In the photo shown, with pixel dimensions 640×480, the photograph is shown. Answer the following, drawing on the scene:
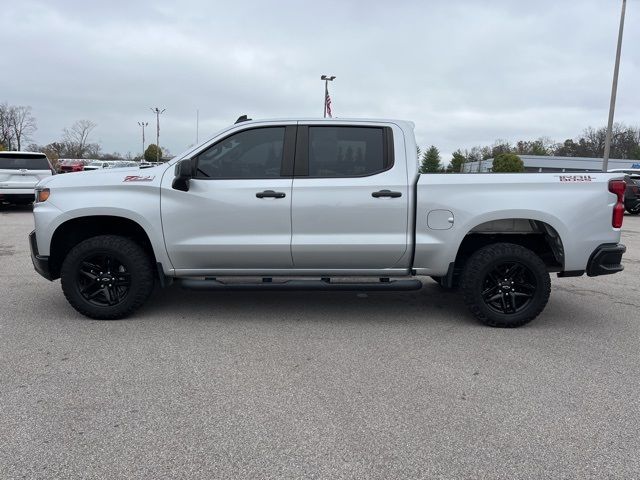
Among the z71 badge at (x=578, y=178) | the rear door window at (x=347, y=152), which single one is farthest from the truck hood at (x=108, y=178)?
the z71 badge at (x=578, y=178)

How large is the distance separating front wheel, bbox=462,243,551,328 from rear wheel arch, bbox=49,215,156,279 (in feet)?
10.3

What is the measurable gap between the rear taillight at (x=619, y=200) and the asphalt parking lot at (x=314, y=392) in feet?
3.56

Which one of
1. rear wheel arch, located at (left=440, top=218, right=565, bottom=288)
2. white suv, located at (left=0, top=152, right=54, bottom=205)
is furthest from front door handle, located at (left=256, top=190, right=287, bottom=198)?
white suv, located at (left=0, top=152, right=54, bottom=205)

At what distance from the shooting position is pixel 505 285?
493cm

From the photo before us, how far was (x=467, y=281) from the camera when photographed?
16.0 feet

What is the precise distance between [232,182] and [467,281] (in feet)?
7.95

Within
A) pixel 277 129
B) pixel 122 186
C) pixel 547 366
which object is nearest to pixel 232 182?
pixel 277 129

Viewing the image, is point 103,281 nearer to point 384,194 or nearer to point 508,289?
point 384,194

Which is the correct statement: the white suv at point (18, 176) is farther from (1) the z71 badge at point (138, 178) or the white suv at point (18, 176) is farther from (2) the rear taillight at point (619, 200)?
(2) the rear taillight at point (619, 200)

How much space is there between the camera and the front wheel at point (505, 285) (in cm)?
482

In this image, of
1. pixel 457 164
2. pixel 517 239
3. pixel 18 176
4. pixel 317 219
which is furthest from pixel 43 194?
pixel 457 164

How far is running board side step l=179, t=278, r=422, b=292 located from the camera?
4.88m

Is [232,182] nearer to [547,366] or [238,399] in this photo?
[238,399]

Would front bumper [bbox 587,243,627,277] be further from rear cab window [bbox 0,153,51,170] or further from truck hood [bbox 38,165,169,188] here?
rear cab window [bbox 0,153,51,170]
